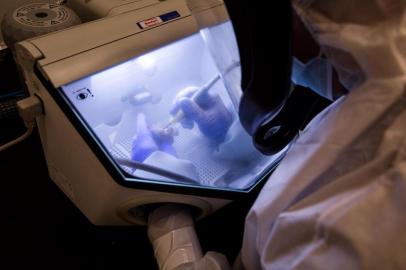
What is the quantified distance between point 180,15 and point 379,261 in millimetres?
687

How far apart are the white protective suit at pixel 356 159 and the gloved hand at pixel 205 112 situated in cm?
53

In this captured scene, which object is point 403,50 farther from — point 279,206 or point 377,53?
point 279,206

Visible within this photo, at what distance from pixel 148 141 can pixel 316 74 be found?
52 cm

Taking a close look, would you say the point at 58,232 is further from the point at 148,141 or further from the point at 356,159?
the point at 356,159

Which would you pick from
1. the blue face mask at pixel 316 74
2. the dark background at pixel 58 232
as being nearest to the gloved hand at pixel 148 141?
the dark background at pixel 58 232

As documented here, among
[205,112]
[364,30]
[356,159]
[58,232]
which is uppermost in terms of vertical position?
[364,30]

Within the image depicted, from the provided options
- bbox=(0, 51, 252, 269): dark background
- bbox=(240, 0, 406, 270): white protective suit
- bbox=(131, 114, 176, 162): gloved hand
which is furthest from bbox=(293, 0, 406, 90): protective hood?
bbox=(0, 51, 252, 269): dark background

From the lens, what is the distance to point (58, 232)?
1.14 meters

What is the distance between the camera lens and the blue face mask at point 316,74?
1.54ft

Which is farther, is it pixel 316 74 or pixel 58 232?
pixel 58 232

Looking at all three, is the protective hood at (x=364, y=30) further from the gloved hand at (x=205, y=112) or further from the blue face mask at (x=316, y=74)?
the gloved hand at (x=205, y=112)

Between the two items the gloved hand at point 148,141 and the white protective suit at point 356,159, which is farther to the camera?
the gloved hand at point 148,141

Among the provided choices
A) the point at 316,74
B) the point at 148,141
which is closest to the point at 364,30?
the point at 316,74

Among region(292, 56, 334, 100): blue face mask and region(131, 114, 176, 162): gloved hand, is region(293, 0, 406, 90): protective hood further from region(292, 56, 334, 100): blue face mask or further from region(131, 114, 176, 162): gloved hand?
region(131, 114, 176, 162): gloved hand
